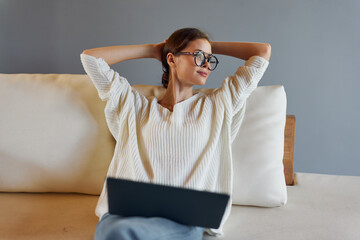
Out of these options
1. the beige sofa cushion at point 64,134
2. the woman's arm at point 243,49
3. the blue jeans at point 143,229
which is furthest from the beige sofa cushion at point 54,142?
the woman's arm at point 243,49

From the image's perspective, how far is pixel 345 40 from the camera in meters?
1.81

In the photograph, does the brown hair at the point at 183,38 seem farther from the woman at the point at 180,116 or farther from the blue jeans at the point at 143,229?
the blue jeans at the point at 143,229

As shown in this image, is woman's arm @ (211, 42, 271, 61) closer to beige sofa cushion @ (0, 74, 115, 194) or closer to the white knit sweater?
the white knit sweater

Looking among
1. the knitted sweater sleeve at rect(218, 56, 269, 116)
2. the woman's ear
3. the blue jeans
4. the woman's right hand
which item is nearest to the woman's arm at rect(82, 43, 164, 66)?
the woman's right hand

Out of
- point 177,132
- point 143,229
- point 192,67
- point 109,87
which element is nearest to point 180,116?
point 177,132

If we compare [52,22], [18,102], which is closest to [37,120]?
[18,102]

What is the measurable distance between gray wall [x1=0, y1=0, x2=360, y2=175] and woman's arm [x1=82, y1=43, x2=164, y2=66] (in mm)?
412

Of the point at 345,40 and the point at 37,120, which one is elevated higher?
the point at 345,40

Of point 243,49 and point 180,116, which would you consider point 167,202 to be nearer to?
point 180,116

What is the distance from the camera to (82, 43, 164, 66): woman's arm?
146 cm

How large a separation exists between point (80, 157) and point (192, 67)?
59 centimetres

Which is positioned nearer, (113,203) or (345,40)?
(113,203)

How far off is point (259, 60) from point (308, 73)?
573mm

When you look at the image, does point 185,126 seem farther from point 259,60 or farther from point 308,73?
point 308,73
